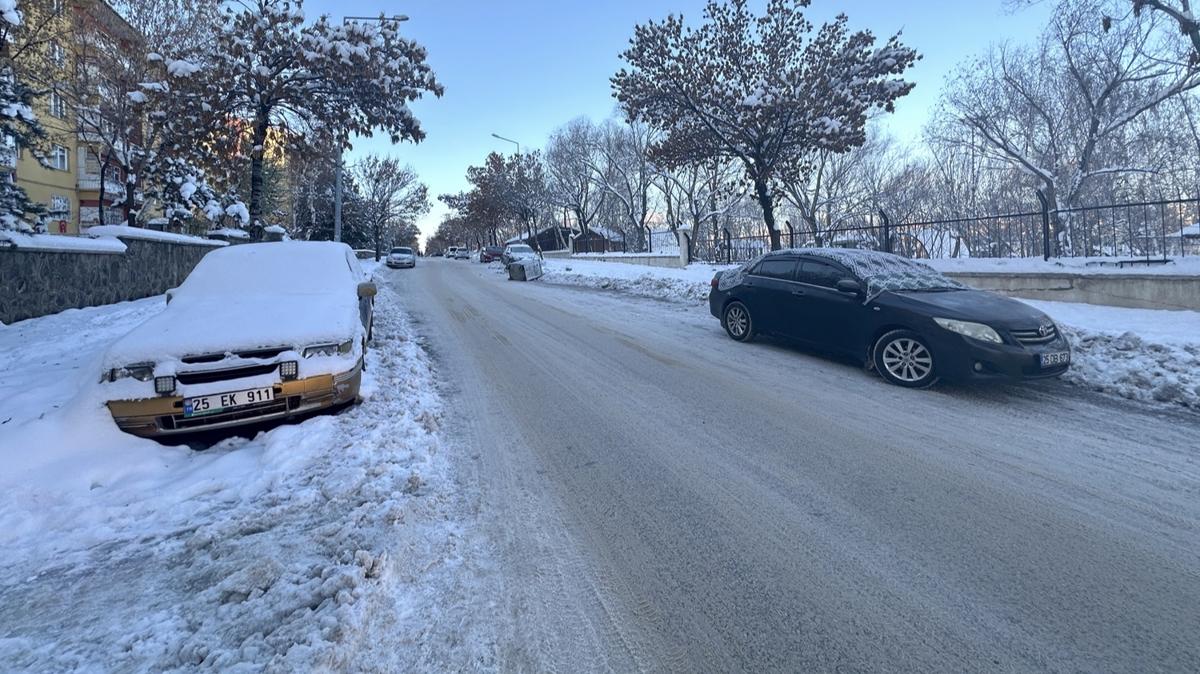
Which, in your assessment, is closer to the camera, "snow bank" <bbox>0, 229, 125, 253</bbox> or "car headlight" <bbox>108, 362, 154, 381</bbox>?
"car headlight" <bbox>108, 362, 154, 381</bbox>

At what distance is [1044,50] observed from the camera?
22.2 m

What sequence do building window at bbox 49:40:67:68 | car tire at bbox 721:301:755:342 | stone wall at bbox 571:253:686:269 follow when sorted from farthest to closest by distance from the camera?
stone wall at bbox 571:253:686:269 < building window at bbox 49:40:67:68 < car tire at bbox 721:301:755:342

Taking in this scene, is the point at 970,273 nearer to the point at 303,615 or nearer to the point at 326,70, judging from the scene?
the point at 303,615

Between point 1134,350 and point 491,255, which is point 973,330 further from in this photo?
point 491,255

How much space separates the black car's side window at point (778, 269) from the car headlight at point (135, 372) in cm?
733

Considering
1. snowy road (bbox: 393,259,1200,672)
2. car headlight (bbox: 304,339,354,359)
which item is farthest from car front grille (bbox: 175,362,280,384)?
snowy road (bbox: 393,259,1200,672)

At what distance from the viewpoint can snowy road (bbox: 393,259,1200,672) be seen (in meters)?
2.33

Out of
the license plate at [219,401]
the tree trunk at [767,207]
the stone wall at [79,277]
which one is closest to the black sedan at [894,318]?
the license plate at [219,401]

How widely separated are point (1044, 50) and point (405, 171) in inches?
1775

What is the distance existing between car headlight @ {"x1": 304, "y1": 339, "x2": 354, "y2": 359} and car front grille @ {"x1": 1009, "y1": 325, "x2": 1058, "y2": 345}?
639cm

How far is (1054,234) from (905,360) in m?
7.95

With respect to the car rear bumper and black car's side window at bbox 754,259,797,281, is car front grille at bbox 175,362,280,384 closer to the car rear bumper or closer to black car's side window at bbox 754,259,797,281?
the car rear bumper

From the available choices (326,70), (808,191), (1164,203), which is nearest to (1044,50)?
(1164,203)

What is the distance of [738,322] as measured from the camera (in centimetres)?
912
